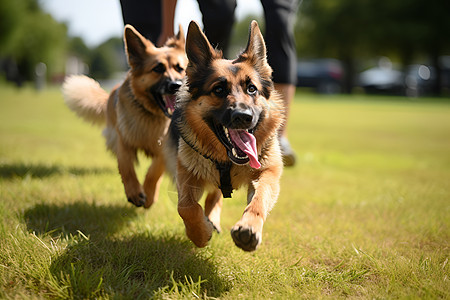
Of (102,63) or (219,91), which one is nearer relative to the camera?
(219,91)

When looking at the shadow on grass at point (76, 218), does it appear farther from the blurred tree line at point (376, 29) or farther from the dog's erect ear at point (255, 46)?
the blurred tree line at point (376, 29)

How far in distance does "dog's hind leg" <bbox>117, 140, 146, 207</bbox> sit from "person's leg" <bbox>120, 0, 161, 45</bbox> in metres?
1.12

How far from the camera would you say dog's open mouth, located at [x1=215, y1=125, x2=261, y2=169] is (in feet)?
7.53

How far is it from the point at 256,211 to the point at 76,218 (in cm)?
154

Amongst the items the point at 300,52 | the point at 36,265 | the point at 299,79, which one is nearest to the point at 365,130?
the point at 36,265

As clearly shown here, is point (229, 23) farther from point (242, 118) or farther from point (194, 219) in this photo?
point (194, 219)

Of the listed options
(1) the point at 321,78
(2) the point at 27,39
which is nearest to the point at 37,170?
(1) the point at 321,78

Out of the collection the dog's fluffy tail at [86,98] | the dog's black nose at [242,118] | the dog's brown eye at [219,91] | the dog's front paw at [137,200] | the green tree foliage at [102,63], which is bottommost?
the green tree foliage at [102,63]

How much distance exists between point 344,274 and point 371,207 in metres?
1.60

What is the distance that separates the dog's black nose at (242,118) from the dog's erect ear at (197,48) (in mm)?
509

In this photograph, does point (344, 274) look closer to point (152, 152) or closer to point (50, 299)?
point (50, 299)

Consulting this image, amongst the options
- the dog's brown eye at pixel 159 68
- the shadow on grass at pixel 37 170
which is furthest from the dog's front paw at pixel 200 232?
the shadow on grass at pixel 37 170

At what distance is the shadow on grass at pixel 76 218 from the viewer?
8.87 ft

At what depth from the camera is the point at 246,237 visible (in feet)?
6.34
